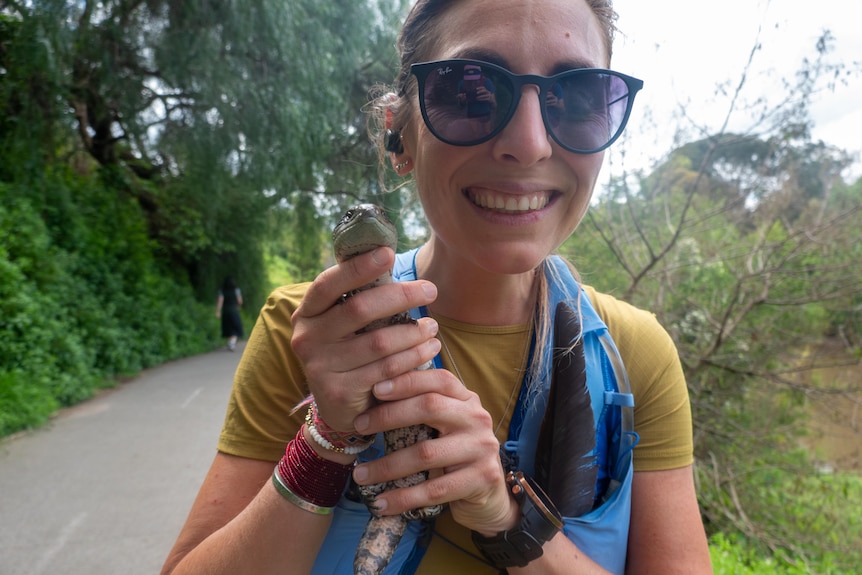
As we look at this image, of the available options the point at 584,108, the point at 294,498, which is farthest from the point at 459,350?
the point at 584,108

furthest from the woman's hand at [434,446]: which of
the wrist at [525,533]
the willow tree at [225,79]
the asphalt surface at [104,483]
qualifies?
the willow tree at [225,79]

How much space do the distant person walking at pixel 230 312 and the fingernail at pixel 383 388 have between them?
1558 cm

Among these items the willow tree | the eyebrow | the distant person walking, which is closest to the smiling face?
the eyebrow

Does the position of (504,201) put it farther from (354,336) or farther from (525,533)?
(525,533)

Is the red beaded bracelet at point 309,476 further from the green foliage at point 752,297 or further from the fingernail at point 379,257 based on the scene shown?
the green foliage at point 752,297

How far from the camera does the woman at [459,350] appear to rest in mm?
1202

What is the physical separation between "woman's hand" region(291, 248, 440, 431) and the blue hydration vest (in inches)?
10.3

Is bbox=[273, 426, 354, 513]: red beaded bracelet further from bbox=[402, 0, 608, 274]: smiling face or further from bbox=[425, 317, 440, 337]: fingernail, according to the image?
bbox=[402, 0, 608, 274]: smiling face

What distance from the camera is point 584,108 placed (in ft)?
4.74

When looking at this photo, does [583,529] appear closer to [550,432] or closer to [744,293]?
[550,432]

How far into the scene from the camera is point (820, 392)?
5.75 m

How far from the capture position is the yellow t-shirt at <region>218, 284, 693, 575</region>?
1472mm

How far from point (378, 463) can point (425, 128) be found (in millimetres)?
869

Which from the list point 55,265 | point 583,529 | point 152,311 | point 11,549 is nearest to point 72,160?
point 152,311
